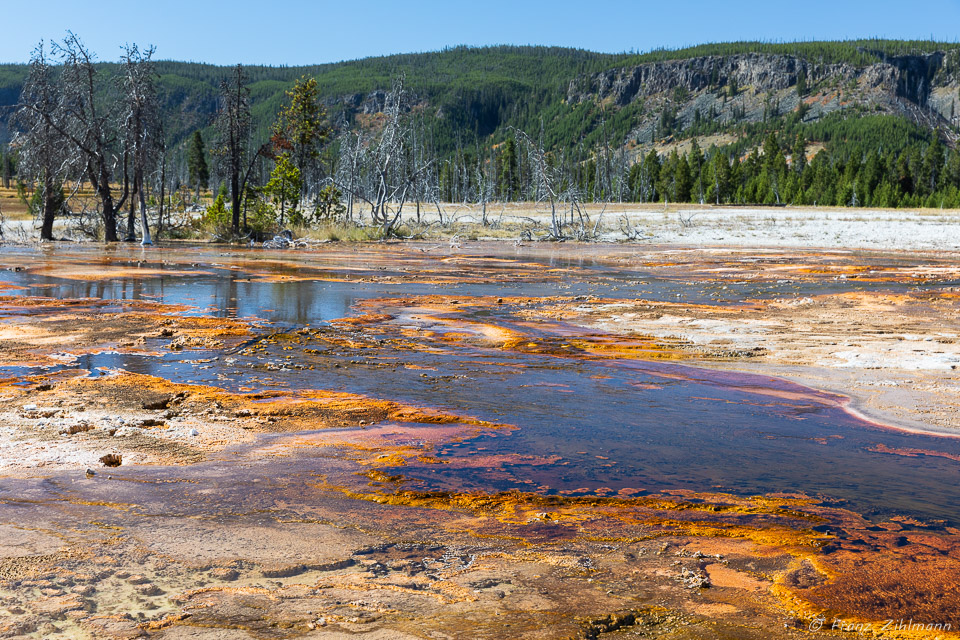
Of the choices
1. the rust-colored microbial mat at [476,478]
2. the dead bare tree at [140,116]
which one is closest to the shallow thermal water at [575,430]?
the rust-colored microbial mat at [476,478]

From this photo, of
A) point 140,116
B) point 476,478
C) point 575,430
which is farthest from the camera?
point 140,116

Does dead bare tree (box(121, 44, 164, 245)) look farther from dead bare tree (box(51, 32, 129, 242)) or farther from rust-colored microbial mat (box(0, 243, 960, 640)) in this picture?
rust-colored microbial mat (box(0, 243, 960, 640))

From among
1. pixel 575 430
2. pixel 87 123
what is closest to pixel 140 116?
pixel 87 123

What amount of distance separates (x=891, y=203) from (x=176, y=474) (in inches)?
3904

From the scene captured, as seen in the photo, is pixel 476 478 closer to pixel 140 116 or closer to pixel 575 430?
pixel 575 430

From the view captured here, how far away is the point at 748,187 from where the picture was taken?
100m

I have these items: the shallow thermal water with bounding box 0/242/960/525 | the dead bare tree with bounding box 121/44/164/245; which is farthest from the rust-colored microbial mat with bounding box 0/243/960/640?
the dead bare tree with bounding box 121/44/164/245

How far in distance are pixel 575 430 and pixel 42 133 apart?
3187cm

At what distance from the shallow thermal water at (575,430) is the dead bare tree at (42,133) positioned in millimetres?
23269

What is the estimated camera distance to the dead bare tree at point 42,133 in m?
30.5

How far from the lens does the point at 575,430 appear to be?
6.06 metres

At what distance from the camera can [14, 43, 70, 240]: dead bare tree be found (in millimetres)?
30453

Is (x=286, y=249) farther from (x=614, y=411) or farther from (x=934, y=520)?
(x=934, y=520)

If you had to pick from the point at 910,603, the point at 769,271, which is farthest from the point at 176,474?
the point at 769,271
